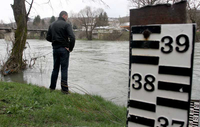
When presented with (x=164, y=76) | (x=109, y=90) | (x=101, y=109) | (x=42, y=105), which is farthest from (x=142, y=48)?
(x=109, y=90)

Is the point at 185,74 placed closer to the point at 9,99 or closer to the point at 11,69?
the point at 9,99

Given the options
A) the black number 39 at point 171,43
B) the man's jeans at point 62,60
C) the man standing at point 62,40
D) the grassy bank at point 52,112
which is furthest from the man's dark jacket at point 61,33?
the black number 39 at point 171,43

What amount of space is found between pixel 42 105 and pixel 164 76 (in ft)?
9.05

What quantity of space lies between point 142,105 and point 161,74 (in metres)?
0.31

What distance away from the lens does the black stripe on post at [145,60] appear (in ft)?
4.58

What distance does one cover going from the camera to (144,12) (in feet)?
4.92

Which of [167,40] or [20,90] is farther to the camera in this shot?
[20,90]

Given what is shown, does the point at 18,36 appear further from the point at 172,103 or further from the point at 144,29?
the point at 172,103

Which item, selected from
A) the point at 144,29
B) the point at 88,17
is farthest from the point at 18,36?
the point at 88,17

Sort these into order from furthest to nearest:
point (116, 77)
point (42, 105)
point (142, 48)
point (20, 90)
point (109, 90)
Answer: point (116, 77)
point (109, 90)
point (20, 90)
point (42, 105)
point (142, 48)

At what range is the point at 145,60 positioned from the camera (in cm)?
143

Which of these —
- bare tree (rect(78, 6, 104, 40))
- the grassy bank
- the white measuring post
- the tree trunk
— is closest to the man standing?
the grassy bank

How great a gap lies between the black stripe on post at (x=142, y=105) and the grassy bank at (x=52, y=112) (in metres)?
1.43

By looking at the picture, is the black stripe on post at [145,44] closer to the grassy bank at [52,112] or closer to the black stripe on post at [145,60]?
the black stripe on post at [145,60]
